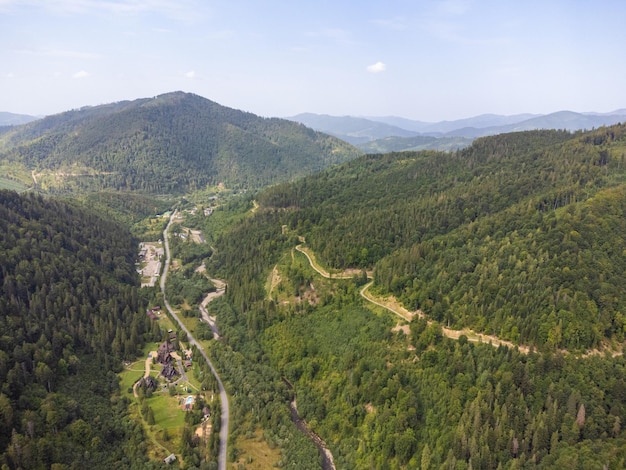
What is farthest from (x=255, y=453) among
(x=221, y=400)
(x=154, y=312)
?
(x=154, y=312)

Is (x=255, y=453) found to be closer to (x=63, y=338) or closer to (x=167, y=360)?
(x=167, y=360)

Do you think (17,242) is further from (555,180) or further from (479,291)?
(555,180)

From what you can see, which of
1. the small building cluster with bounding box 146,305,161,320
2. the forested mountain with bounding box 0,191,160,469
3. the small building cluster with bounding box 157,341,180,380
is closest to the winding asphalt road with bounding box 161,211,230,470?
the small building cluster with bounding box 146,305,161,320

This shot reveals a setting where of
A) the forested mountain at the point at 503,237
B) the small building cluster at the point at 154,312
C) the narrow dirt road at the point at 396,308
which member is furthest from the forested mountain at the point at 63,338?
the forested mountain at the point at 503,237

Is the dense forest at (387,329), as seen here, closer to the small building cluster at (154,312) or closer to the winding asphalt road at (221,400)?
the winding asphalt road at (221,400)

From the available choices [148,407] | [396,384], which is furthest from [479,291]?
A: [148,407]

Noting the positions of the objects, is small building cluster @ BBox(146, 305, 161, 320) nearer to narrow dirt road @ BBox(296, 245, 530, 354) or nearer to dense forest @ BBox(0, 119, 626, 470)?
dense forest @ BBox(0, 119, 626, 470)
